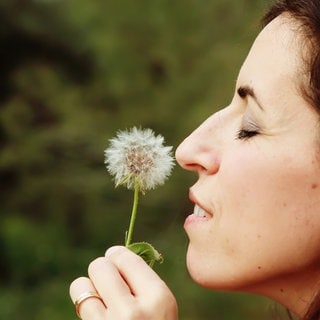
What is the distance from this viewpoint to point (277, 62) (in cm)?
144

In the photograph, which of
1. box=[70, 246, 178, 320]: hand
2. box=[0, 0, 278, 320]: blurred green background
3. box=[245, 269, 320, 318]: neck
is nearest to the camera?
box=[70, 246, 178, 320]: hand

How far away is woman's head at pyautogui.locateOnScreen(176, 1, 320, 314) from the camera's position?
54.7 inches

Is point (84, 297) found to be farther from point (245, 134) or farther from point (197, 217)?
point (245, 134)

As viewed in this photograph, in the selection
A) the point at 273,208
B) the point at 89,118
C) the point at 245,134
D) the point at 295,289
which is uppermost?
the point at 89,118

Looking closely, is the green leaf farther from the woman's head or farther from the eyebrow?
the eyebrow

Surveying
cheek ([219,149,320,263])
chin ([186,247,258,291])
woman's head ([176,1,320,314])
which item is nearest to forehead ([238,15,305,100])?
woman's head ([176,1,320,314])

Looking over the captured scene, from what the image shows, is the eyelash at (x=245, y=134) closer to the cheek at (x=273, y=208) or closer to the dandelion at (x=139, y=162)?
the cheek at (x=273, y=208)

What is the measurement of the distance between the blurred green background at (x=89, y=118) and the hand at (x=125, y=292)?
9.91ft

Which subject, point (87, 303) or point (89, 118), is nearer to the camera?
point (87, 303)

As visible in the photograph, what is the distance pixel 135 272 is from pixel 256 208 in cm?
22

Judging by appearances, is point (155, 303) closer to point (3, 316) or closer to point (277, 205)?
point (277, 205)

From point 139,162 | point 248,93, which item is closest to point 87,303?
point 139,162

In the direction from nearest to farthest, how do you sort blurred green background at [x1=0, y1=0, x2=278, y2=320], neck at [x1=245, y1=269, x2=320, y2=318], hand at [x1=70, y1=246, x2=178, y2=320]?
1. hand at [x1=70, y1=246, x2=178, y2=320]
2. neck at [x1=245, y1=269, x2=320, y2=318]
3. blurred green background at [x1=0, y1=0, x2=278, y2=320]

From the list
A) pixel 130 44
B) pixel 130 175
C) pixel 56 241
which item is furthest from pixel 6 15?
pixel 130 175
